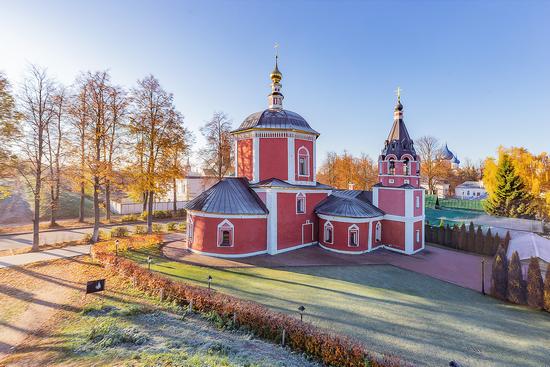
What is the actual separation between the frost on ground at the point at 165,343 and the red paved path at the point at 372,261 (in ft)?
22.2

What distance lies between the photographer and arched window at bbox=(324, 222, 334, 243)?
19.8 m

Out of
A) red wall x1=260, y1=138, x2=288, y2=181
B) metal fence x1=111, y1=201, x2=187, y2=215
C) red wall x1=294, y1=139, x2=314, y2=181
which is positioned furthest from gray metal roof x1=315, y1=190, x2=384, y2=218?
metal fence x1=111, y1=201, x2=187, y2=215

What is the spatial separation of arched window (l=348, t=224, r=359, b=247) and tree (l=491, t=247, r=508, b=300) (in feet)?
26.0

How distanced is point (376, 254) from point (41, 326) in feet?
61.5

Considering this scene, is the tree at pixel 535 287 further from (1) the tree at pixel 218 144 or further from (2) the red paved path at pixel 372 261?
(1) the tree at pixel 218 144

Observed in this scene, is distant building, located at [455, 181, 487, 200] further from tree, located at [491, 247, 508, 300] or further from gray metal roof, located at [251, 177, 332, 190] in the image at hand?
gray metal roof, located at [251, 177, 332, 190]

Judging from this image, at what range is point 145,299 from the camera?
10.1 metres

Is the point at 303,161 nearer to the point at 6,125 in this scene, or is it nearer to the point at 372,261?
the point at 372,261

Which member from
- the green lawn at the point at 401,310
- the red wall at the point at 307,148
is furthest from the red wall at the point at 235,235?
the red wall at the point at 307,148

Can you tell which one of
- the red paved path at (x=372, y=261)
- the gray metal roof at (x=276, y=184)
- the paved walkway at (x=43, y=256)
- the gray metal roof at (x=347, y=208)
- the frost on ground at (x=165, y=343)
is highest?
the gray metal roof at (x=276, y=184)

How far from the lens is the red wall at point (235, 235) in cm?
1727

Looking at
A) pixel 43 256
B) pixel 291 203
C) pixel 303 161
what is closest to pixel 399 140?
pixel 303 161

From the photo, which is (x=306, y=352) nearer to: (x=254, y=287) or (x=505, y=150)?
(x=254, y=287)

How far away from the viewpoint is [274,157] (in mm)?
20016
